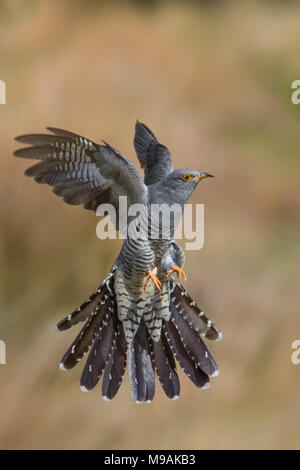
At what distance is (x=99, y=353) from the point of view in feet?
5.95

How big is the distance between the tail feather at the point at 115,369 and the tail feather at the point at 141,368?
21 millimetres

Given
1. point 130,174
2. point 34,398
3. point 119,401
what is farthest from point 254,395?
point 130,174

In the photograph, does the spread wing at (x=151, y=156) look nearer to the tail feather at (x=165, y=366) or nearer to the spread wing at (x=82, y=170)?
the spread wing at (x=82, y=170)

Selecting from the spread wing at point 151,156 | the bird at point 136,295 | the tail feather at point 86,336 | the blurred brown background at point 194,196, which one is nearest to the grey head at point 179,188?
the bird at point 136,295


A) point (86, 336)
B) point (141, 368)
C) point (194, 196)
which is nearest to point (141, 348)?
point (141, 368)

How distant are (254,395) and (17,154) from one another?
1845mm

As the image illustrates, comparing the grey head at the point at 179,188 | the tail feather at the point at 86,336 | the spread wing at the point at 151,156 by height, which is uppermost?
the spread wing at the point at 151,156

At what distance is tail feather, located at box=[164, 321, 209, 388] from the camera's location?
1867 millimetres

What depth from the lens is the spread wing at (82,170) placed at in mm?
1514

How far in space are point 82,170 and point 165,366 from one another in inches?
25.2

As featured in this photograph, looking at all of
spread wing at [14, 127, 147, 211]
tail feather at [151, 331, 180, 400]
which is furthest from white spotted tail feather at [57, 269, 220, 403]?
spread wing at [14, 127, 147, 211]

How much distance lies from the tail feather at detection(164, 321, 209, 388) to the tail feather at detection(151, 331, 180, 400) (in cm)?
2

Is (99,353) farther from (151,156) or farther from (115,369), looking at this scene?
(151,156)

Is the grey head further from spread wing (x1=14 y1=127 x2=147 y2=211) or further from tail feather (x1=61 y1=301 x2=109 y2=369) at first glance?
tail feather (x1=61 y1=301 x2=109 y2=369)
